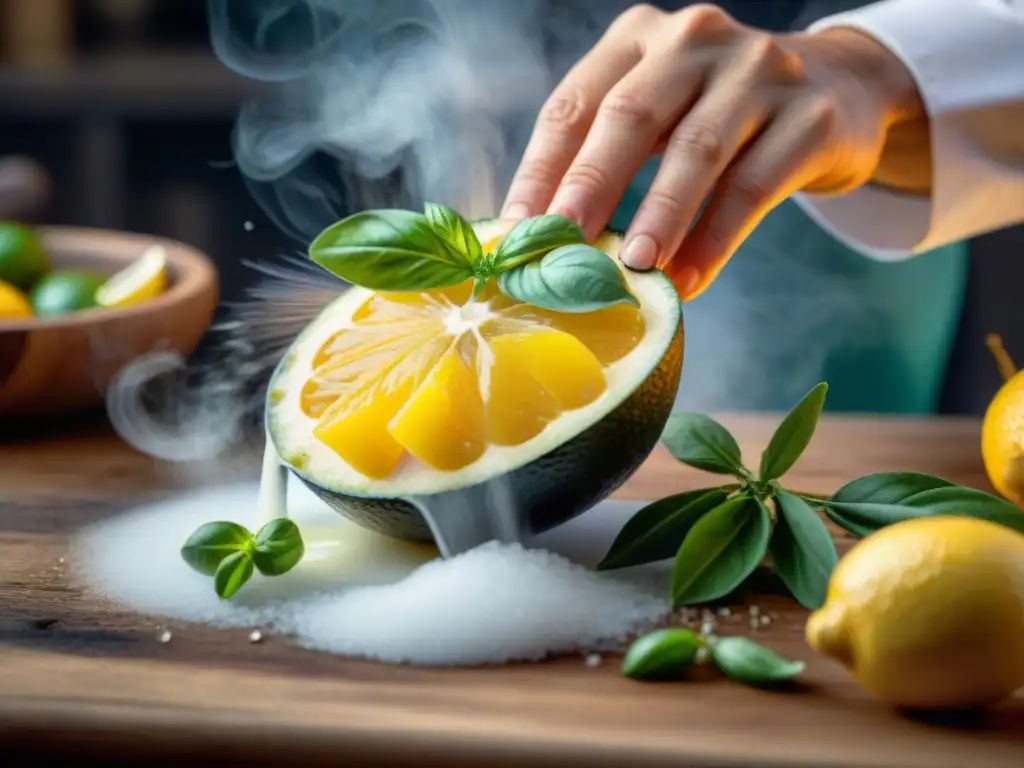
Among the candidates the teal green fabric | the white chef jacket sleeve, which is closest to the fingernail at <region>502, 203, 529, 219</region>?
the white chef jacket sleeve

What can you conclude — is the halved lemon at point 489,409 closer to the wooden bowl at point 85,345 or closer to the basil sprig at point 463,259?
the basil sprig at point 463,259

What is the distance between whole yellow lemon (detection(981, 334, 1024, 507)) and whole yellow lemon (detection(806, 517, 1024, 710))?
0.28 meters

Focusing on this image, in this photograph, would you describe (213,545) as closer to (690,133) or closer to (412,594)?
(412,594)

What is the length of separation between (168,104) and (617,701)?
1856mm

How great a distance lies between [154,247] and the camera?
127cm

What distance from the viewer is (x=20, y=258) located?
1.24 metres

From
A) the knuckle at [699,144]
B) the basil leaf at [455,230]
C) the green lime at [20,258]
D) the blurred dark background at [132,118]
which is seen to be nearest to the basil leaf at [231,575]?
the basil leaf at [455,230]

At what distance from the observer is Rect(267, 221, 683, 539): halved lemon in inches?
26.4

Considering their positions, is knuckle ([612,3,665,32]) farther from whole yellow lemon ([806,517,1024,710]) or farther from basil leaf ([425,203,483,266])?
whole yellow lemon ([806,517,1024,710])

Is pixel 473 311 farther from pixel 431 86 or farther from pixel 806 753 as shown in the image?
pixel 431 86

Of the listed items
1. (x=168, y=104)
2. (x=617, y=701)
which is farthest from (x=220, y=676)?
(x=168, y=104)

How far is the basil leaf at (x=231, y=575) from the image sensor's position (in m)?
0.68

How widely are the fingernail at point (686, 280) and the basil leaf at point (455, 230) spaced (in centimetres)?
21

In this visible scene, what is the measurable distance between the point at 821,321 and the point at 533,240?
1.03 meters
